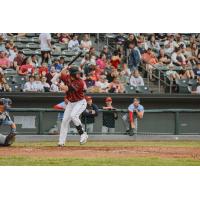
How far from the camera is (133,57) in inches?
762

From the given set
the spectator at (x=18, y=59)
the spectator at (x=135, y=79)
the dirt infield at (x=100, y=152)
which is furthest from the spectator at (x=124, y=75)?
the dirt infield at (x=100, y=152)

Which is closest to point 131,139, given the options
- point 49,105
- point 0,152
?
point 49,105

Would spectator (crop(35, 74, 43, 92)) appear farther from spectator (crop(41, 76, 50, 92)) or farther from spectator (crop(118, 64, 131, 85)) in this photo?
spectator (crop(118, 64, 131, 85))

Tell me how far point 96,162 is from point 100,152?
163cm

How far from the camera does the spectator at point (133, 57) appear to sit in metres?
19.3

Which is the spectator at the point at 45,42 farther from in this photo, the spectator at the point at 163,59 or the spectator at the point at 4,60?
the spectator at the point at 163,59

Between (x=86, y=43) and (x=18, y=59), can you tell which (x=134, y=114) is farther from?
(x=18, y=59)

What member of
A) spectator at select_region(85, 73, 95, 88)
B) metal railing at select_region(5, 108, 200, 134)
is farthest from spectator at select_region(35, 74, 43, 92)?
spectator at select_region(85, 73, 95, 88)

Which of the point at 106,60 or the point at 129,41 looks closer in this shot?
the point at 106,60

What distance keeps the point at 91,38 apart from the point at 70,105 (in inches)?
254

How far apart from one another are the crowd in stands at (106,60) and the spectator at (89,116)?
1.17 m

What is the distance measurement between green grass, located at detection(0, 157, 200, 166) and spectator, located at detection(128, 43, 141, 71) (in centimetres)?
794

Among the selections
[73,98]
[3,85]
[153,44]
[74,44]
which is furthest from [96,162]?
[153,44]
